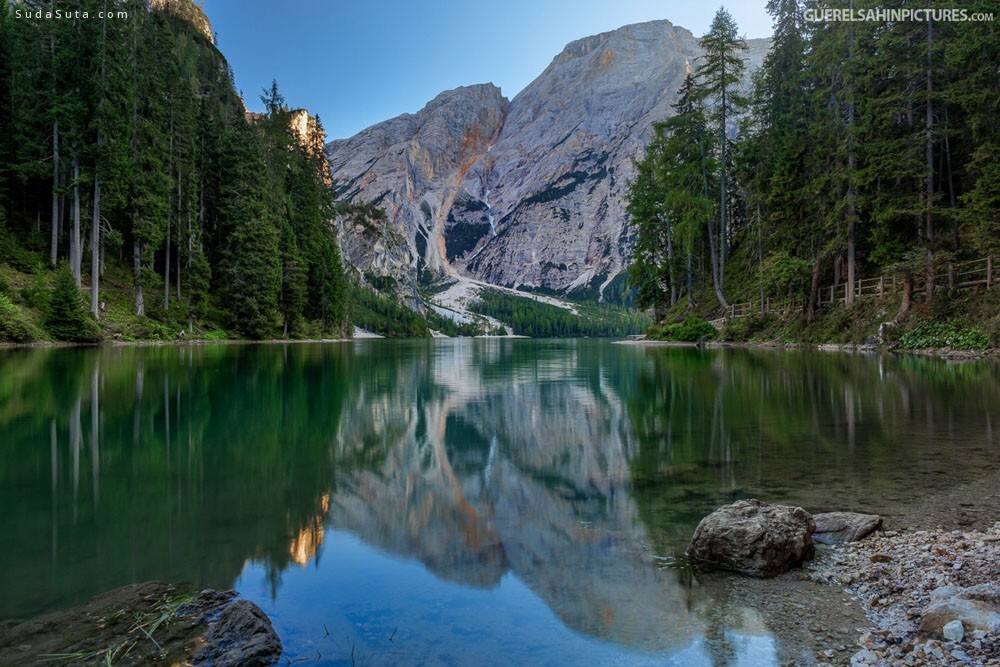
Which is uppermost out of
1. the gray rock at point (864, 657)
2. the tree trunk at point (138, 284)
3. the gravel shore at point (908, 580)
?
the tree trunk at point (138, 284)

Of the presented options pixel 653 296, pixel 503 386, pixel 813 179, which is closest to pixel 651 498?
pixel 503 386

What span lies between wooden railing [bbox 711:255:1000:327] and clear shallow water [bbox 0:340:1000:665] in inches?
549

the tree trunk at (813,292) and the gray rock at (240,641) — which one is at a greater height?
the tree trunk at (813,292)

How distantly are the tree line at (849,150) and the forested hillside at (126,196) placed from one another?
39420mm

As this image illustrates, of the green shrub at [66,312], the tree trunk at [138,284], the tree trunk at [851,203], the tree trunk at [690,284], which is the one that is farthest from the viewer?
the tree trunk at [690,284]

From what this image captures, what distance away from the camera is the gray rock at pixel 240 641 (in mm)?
3170

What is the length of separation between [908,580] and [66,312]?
130 feet

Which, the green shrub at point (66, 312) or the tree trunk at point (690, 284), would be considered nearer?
the green shrub at point (66, 312)

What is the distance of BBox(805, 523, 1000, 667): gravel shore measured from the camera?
304 cm

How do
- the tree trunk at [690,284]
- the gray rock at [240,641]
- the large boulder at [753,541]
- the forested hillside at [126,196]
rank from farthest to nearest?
the tree trunk at [690,284] → the forested hillside at [126,196] → the large boulder at [753,541] → the gray rock at [240,641]

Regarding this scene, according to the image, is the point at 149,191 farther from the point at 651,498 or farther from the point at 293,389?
the point at 651,498

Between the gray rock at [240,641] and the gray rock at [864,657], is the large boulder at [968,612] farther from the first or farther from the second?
the gray rock at [240,641]

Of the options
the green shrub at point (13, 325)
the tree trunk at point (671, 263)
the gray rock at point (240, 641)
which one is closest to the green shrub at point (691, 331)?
the tree trunk at point (671, 263)

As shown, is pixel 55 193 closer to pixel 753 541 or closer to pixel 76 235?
pixel 76 235
